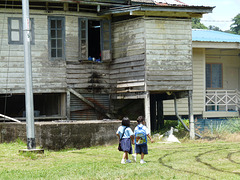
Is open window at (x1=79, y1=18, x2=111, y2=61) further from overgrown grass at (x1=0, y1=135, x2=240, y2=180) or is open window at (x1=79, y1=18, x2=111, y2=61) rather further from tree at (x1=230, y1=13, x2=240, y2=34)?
tree at (x1=230, y1=13, x2=240, y2=34)

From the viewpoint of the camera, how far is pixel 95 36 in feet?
68.3

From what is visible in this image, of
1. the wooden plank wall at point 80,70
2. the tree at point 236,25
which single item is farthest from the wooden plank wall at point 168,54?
the tree at point 236,25

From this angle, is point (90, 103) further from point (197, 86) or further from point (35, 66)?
point (197, 86)

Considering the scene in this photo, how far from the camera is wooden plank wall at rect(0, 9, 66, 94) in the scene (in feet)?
61.1

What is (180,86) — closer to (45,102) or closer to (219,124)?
(219,124)

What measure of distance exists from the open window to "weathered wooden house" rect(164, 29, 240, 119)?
4536 millimetres

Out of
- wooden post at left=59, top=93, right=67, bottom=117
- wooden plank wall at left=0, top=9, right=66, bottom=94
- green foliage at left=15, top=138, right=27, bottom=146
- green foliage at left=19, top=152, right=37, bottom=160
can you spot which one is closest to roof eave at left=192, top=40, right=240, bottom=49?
wooden plank wall at left=0, top=9, right=66, bottom=94

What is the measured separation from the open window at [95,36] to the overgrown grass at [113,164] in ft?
19.6

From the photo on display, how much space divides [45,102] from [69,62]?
3.87 m

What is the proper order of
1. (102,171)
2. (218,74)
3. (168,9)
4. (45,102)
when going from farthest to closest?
1. (218,74)
2. (45,102)
3. (168,9)
4. (102,171)

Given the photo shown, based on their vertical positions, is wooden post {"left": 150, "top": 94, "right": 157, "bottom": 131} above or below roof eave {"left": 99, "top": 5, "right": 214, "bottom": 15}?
below

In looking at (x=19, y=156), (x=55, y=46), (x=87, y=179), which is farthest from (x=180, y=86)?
(x=87, y=179)

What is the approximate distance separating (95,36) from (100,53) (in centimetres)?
85

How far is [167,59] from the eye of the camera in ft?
62.8
